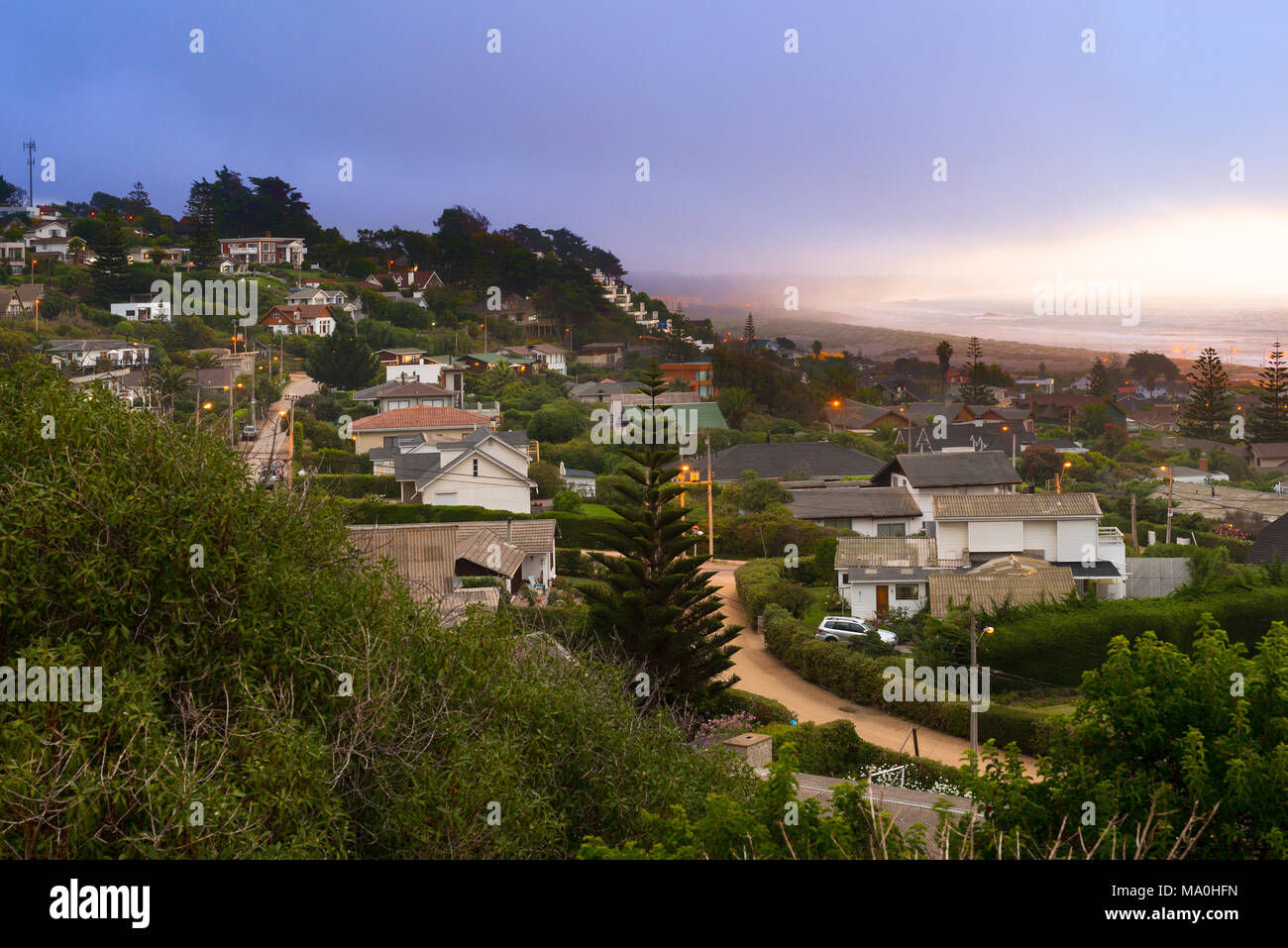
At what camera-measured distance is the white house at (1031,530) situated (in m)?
26.5

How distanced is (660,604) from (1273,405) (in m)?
47.5

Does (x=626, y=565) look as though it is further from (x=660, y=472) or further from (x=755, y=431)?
(x=755, y=431)

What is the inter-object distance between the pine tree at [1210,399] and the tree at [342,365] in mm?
42276

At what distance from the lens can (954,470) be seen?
116 ft

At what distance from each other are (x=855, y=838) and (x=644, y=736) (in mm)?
3058

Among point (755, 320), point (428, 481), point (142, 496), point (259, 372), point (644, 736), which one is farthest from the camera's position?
point (755, 320)

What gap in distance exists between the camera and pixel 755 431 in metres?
52.4

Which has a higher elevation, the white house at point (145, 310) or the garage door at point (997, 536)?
the white house at point (145, 310)

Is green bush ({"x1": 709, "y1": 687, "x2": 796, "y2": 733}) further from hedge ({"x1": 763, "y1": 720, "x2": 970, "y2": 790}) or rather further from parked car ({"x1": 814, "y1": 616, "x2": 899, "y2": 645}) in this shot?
parked car ({"x1": 814, "y1": 616, "x2": 899, "y2": 645})

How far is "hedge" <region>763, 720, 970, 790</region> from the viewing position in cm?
1529

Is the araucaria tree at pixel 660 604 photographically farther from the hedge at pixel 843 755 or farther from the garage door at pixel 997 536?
the garage door at pixel 997 536

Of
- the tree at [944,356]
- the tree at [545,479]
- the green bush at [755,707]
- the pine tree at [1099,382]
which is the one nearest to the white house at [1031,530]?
the green bush at [755,707]
